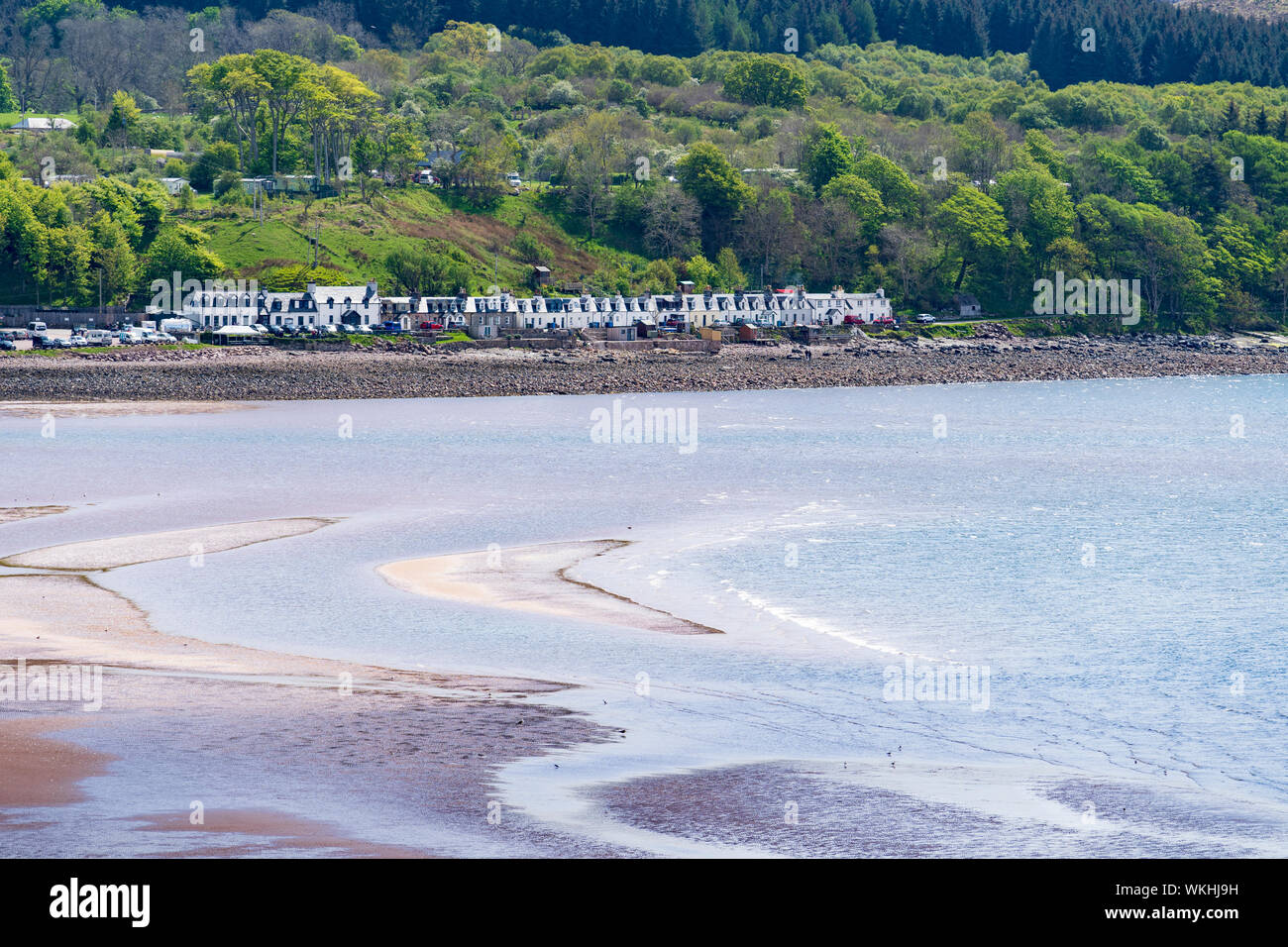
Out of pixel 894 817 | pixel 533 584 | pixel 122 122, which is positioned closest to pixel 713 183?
pixel 122 122

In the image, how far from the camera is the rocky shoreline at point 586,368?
78.2 metres

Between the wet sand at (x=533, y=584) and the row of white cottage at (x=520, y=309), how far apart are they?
66616mm

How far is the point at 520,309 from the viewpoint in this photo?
4124 inches

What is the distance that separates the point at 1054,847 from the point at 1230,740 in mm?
5907

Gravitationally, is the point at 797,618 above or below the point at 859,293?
below

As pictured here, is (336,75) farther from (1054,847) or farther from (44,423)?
(1054,847)

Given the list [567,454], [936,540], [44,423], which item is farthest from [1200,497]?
[44,423]

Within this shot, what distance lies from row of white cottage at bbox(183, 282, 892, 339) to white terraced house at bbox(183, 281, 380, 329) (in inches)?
2.5

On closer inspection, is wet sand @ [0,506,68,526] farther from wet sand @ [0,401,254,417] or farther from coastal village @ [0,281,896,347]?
coastal village @ [0,281,896,347]

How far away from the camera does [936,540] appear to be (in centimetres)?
3769

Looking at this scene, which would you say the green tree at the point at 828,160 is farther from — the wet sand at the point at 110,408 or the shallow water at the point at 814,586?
the wet sand at the point at 110,408

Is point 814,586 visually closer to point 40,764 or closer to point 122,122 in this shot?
point 40,764

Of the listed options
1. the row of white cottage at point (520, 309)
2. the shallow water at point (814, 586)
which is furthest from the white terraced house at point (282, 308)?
the shallow water at point (814, 586)

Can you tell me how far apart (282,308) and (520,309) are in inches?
644
